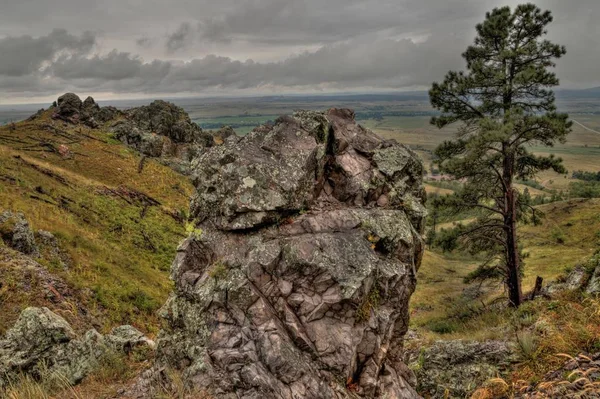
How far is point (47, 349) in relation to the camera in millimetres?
10508

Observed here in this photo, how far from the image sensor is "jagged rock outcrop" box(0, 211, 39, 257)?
61.2 ft

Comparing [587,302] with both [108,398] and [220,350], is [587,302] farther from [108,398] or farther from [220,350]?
[108,398]

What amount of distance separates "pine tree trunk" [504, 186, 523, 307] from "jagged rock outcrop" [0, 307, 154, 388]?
19442 mm

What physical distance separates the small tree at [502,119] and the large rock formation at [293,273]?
1030cm

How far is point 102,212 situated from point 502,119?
32.5m

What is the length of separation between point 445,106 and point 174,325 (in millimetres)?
18761

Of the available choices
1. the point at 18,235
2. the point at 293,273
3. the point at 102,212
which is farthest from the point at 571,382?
the point at 102,212

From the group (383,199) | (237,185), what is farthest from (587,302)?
(237,185)

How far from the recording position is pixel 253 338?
8.34 meters

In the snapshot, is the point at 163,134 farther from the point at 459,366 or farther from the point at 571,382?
the point at 571,382

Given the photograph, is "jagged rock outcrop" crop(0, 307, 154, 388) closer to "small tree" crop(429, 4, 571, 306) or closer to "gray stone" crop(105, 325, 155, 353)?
"gray stone" crop(105, 325, 155, 353)

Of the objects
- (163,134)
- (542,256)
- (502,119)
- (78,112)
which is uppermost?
(78,112)

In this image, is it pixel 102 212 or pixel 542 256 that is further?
pixel 542 256

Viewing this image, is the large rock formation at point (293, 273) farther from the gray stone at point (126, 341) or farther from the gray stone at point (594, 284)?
the gray stone at point (594, 284)
